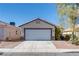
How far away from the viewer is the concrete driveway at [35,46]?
1329 centimetres

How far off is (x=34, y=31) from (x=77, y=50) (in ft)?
7.30

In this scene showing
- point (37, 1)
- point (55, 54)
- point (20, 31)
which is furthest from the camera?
point (20, 31)

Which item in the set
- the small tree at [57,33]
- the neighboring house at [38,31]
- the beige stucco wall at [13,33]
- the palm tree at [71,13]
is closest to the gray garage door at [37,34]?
the neighboring house at [38,31]

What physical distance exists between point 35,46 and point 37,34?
2.92ft

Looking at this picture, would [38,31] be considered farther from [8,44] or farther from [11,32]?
[8,44]

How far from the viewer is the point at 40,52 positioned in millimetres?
13234

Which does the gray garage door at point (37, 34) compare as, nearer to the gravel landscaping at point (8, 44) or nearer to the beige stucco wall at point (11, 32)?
the beige stucco wall at point (11, 32)

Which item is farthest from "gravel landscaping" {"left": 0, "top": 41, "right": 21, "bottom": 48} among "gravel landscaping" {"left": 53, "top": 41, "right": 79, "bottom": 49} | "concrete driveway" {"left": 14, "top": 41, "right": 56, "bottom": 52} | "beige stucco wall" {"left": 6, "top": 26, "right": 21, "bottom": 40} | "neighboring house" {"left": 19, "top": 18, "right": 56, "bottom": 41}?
"gravel landscaping" {"left": 53, "top": 41, "right": 79, "bottom": 49}

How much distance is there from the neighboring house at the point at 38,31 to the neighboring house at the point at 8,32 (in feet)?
1.13

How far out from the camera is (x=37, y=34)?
14078 millimetres

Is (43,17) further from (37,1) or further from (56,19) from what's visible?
(37,1)

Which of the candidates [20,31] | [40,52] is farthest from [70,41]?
[20,31]

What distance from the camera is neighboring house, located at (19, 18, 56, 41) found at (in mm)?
13795

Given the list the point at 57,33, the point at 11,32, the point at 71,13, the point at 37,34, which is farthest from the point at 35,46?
the point at 71,13
